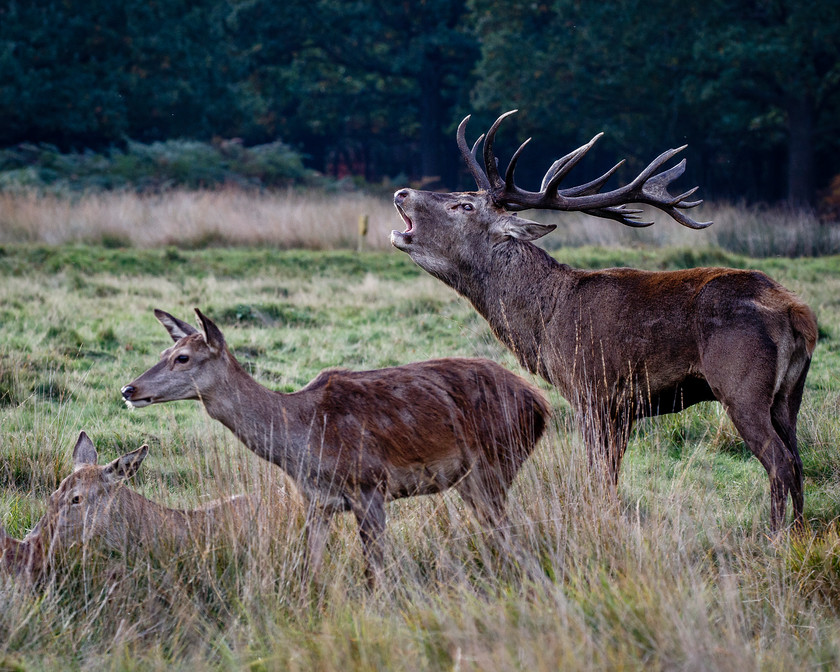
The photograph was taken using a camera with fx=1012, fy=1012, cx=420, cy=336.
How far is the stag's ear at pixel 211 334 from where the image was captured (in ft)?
16.3

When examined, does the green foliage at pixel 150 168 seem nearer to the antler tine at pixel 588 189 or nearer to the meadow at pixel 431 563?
the meadow at pixel 431 563

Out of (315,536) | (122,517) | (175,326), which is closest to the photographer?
(315,536)

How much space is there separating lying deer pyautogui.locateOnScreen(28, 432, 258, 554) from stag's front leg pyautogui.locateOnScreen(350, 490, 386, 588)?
51 centimetres

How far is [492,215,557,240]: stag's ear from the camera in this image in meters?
6.41

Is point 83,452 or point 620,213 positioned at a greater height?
point 620,213

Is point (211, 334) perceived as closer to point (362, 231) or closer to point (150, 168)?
point (362, 231)

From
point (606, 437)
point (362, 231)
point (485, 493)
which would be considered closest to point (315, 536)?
point (485, 493)

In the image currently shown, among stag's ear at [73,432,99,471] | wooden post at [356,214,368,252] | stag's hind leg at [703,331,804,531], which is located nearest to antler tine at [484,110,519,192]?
stag's hind leg at [703,331,804,531]

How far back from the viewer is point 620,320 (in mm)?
5723

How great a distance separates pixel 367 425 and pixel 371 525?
51cm

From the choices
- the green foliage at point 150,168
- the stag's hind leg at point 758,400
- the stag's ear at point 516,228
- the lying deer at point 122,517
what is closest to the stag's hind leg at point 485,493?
the lying deer at point 122,517

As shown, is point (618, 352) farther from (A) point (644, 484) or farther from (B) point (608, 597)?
(B) point (608, 597)

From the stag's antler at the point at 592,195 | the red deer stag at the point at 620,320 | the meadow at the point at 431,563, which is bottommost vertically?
the meadow at the point at 431,563

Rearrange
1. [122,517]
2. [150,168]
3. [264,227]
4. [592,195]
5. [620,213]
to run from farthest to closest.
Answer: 1. [150,168]
2. [264,227]
3. [592,195]
4. [620,213]
5. [122,517]
